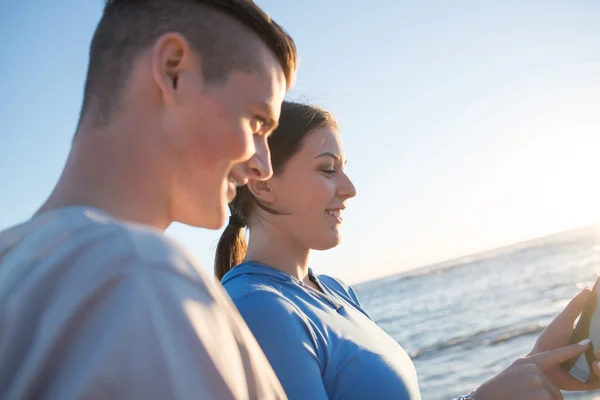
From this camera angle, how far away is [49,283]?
616 mm

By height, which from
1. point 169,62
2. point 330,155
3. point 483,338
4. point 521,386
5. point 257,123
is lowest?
point 483,338

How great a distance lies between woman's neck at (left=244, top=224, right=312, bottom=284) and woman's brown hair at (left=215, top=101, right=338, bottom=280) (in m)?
0.13

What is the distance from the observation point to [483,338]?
547 inches

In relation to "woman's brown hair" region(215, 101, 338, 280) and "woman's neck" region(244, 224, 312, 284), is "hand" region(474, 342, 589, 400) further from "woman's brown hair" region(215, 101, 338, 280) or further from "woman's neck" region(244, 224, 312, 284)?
"woman's brown hair" region(215, 101, 338, 280)

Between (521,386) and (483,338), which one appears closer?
(521,386)

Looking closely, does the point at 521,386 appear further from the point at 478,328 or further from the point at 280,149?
the point at 478,328

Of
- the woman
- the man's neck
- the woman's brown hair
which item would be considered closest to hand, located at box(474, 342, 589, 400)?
the woman

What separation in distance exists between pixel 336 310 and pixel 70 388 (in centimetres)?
210

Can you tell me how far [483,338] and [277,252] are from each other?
12.6m

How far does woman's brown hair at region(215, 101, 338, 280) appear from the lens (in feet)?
9.20

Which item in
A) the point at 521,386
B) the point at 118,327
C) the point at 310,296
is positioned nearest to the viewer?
the point at 118,327

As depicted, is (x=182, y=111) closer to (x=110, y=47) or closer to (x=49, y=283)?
(x=110, y=47)

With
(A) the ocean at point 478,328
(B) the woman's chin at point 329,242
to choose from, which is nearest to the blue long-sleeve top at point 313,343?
(B) the woman's chin at point 329,242

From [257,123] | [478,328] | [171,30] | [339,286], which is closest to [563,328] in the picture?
[339,286]
